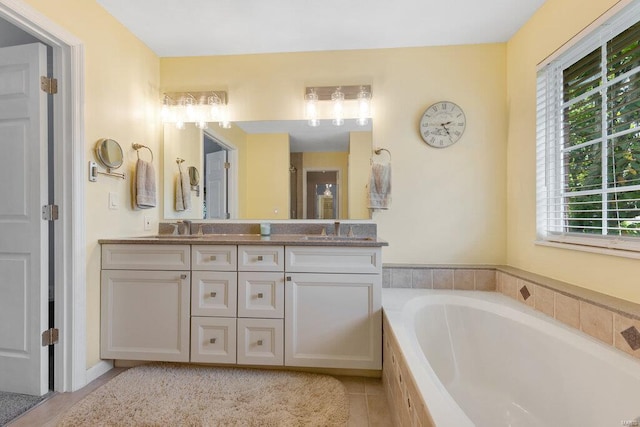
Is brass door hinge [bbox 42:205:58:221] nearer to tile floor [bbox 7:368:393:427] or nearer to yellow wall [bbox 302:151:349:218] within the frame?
tile floor [bbox 7:368:393:427]

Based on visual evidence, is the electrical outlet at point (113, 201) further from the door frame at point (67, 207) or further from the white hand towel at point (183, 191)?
the white hand towel at point (183, 191)

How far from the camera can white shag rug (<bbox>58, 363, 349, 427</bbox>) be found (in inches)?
54.6

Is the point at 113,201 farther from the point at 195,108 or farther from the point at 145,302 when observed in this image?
the point at 195,108

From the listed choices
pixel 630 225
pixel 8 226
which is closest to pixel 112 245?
pixel 8 226

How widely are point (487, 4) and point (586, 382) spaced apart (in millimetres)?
2120

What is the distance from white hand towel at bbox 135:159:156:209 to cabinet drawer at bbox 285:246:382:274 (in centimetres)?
118

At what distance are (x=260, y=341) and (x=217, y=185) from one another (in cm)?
131

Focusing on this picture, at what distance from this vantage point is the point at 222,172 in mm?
2375

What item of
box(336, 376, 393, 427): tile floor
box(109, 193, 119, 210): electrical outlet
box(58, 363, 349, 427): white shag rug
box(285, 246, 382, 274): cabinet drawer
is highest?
box(109, 193, 119, 210): electrical outlet

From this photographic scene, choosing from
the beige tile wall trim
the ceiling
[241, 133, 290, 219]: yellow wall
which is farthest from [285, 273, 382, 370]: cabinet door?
the ceiling

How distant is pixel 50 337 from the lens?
1612 millimetres

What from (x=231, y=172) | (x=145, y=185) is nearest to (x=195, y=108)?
(x=231, y=172)

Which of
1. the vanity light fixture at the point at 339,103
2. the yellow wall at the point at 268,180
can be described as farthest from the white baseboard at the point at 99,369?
the vanity light fixture at the point at 339,103

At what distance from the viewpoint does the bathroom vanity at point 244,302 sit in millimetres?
1698
